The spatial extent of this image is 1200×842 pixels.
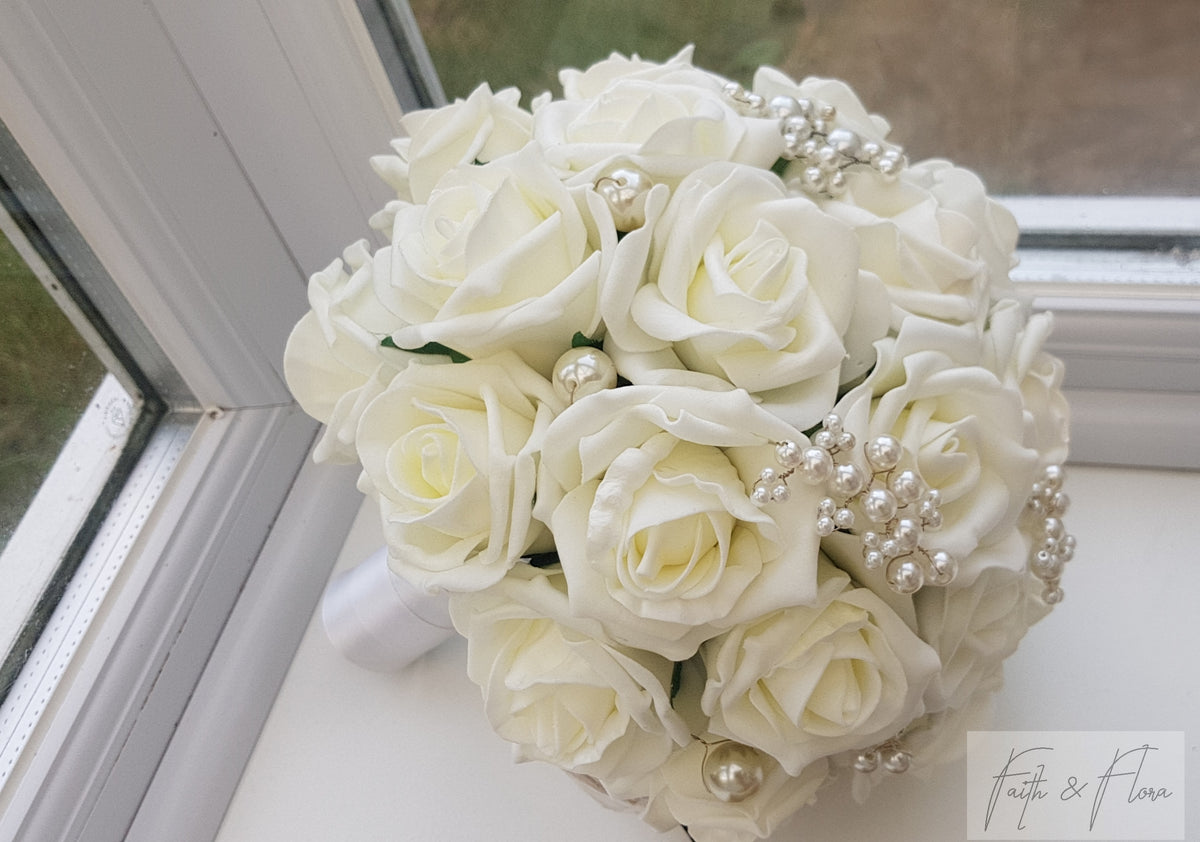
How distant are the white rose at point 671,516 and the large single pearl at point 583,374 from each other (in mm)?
27

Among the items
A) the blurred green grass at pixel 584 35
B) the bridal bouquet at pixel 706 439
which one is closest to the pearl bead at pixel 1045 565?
the bridal bouquet at pixel 706 439

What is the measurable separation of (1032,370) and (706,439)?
197 mm

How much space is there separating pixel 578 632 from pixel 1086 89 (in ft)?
1.85

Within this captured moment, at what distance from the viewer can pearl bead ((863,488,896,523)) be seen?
360 millimetres

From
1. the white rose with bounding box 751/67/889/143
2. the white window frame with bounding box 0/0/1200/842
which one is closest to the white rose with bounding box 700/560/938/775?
the white rose with bounding box 751/67/889/143

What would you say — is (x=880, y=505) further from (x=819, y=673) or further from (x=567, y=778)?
(x=567, y=778)

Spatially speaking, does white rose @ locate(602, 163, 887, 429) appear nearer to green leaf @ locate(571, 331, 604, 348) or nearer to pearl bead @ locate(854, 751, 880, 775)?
green leaf @ locate(571, 331, 604, 348)

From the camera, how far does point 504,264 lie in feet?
1.23

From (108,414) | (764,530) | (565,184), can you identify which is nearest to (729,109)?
(565,184)

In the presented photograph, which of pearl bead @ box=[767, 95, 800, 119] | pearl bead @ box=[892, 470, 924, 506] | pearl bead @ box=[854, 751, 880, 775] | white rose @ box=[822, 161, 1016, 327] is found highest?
pearl bead @ box=[767, 95, 800, 119]

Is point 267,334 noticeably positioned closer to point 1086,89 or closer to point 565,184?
point 565,184

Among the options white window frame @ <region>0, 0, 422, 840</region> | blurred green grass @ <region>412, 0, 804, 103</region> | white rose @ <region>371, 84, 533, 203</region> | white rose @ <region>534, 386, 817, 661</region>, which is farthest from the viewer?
blurred green grass @ <region>412, 0, 804, 103</region>

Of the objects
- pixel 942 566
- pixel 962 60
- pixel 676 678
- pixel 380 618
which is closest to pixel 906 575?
pixel 942 566

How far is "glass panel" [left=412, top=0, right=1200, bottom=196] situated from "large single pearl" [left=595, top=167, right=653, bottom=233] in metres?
0.41
